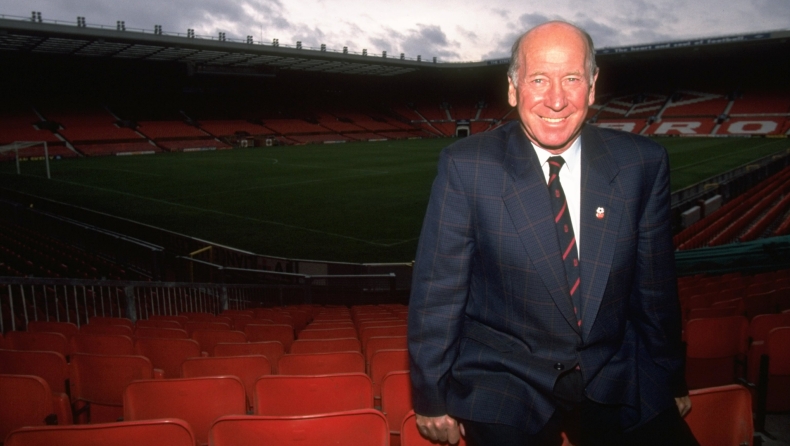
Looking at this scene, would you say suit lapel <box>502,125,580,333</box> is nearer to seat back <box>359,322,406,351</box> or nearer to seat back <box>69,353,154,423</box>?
seat back <box>69,353,154,423</box>

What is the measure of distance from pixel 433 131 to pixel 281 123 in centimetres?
2061

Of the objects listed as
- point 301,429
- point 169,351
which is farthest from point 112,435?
point 169,351

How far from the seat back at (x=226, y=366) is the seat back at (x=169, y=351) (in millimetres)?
777

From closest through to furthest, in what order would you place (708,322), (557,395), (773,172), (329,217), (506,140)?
(557,395)
(506,140)
(708,322)
(329,217)
(773,172)

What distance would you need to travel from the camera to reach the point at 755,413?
3650mm

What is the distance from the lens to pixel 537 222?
186cm

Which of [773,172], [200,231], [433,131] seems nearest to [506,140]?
[200,231]

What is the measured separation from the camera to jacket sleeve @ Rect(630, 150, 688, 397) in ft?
6.41

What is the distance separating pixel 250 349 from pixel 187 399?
1507mm

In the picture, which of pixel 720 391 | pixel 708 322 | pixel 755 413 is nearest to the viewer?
pixel 720 391

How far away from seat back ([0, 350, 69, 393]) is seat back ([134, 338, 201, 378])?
2.36 feet

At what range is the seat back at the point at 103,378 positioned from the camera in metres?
3.47

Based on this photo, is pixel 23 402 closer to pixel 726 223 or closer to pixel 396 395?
pixel 396 395

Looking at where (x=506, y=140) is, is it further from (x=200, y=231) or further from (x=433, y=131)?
(x=433, y=131)
